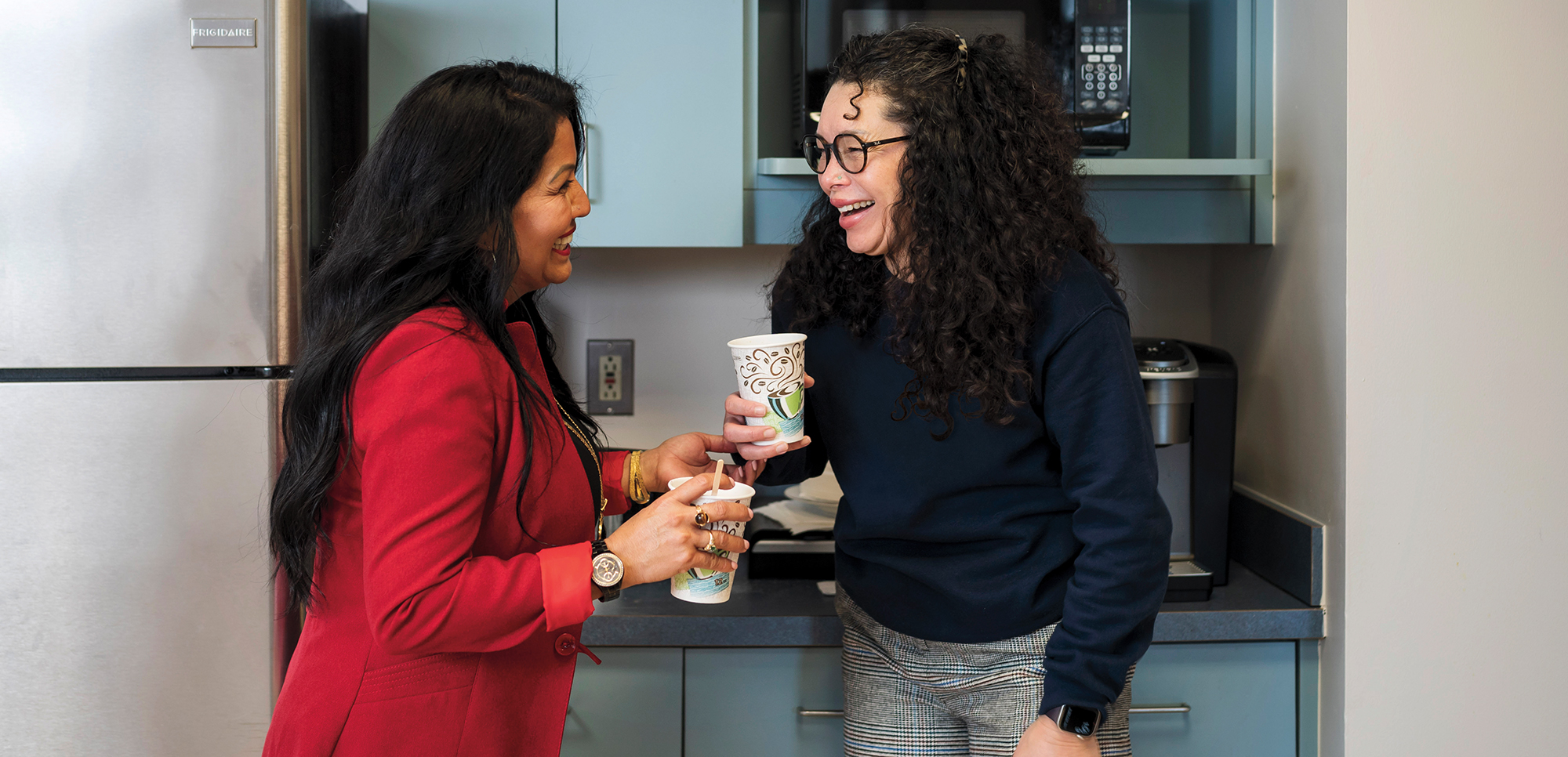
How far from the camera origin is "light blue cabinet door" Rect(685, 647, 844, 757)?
4.80 feet

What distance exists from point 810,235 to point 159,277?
861 millimetres

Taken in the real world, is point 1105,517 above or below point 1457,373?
below

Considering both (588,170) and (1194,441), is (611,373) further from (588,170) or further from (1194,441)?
(1194,441)

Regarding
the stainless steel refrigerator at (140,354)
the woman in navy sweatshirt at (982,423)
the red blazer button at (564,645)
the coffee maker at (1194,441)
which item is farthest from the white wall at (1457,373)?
the stainless steel refrigerator at (140,354)

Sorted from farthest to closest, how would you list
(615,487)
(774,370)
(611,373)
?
(611,373) < (615,487) < (774,370)

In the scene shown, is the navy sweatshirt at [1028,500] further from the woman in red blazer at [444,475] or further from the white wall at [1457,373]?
the white wall at [1457,373]

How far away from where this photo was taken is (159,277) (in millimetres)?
1319

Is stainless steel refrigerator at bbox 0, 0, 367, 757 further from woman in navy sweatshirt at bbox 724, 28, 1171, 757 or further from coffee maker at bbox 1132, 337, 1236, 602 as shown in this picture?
coffee maker at bbox 1132, 337, 1236, 602

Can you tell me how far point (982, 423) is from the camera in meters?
1.07

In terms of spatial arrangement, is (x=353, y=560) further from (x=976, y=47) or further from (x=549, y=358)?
(x=976, y=47)

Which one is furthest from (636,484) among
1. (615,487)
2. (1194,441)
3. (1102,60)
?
(1102,60)

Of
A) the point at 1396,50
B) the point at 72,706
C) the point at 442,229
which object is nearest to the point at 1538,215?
the point at 1396,50

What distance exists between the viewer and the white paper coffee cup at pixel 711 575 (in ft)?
3.09

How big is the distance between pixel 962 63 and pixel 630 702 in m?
1.00
